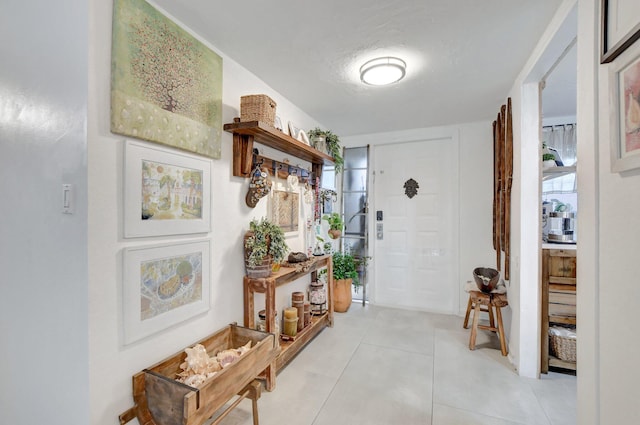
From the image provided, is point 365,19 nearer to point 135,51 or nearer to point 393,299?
point 135,51

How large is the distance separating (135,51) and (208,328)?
1.63 metres

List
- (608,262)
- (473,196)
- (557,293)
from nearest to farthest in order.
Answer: (608,262) → (557,293) → (473,196)

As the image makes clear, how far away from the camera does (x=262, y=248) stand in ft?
6.79

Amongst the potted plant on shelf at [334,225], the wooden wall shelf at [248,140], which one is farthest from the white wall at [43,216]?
the potted plant on shelf at [334,225]

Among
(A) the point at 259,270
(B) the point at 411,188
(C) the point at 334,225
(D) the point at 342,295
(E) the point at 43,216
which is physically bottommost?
(D) the point at 342,295

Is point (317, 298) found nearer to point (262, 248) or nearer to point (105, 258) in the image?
point (262, 248)

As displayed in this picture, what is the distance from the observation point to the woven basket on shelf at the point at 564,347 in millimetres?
2133

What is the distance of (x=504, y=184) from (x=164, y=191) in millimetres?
2813

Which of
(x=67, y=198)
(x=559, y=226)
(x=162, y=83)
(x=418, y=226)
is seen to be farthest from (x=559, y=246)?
(x=67, y=198)

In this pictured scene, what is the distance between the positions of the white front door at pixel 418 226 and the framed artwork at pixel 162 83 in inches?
102

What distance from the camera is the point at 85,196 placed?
121 centimetres

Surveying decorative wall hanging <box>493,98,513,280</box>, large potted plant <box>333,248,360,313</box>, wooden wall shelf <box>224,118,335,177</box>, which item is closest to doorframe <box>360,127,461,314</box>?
large potted plant <box>333,248,360,313</box>

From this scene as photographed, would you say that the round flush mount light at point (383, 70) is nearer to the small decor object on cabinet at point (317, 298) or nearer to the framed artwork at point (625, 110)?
the framed artwork at point (625, 110)

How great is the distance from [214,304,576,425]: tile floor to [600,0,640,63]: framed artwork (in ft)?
6.34
